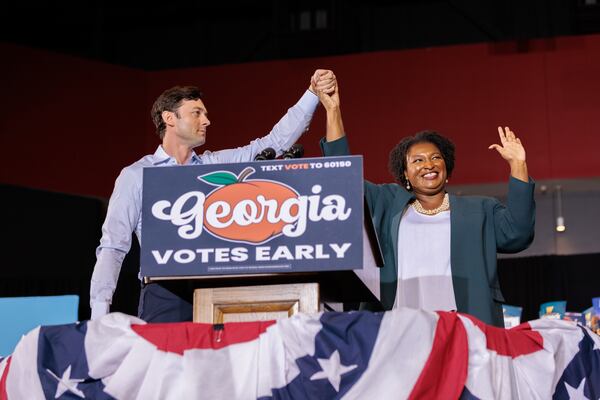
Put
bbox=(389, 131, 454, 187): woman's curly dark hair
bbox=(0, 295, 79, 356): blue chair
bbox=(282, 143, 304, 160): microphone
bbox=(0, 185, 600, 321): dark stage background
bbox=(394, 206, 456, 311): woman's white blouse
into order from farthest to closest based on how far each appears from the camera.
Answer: bbox=(0, 185, 600, 321): dark stage background < bbox=(0, 295, 79, 356): blue chair < bbox=(389, 131, 454, 187): woman's curly dark hair < bbox=(394, 206, 456, 311): woman's white blouse < bbox=(282, 143, 304, 160): microphone

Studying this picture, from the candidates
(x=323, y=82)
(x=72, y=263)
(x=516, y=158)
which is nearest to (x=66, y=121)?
(x=72, y=263)

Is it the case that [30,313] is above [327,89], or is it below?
below

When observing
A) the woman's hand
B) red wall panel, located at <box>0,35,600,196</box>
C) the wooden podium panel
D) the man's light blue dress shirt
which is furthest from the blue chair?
red wall panel, located at <box>0,35,600,196</box>

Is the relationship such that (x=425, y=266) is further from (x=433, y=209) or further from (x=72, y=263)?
(x=72, y=263)

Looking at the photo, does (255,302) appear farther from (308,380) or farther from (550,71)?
(550,71)

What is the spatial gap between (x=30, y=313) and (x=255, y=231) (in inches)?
60.2

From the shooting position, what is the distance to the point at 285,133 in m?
2.89

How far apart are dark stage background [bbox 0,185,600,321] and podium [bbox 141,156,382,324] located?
5.80 m

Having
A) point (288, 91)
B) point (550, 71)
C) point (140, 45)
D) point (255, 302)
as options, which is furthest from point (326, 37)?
point (255, 302)

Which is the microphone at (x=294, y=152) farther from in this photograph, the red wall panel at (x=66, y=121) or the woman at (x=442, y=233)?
the red wall panel at (x=66, y=121)

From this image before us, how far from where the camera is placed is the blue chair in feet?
10.0

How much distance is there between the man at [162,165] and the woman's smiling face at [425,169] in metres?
0.34

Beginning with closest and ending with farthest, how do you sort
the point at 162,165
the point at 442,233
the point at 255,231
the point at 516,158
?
the point at 255,231, the point at 162,165, the point at 516,158, the point at 442,233

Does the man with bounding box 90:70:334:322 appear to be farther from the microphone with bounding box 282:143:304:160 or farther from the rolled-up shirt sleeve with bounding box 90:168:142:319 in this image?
the microphone with bounding box 282:143:304:160
